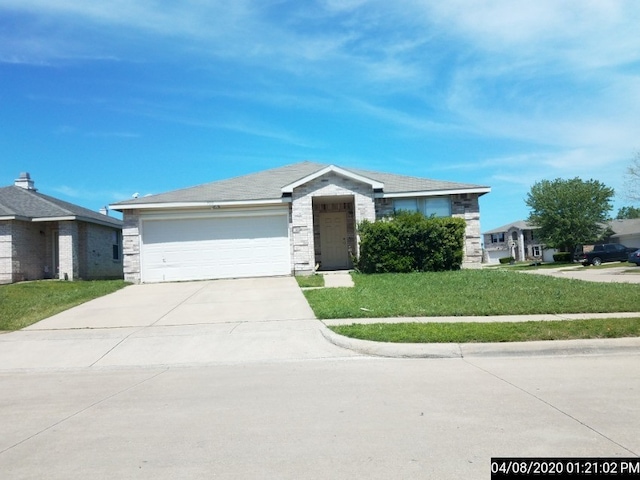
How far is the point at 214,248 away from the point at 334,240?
17.0ft

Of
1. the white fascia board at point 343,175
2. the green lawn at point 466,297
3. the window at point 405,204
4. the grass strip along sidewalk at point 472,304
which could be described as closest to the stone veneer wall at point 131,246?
the white fascia board at point 343,175

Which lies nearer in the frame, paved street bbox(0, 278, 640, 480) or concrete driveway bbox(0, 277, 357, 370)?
paved street bbox(0, 278, 640, 480)

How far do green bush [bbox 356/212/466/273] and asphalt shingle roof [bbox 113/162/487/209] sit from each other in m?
2.67

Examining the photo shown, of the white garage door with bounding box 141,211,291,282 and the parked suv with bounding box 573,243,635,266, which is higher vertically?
the white garage door with bounding box 141,211,291,282

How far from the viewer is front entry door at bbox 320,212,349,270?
72.6ft

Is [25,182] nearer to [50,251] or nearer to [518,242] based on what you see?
[50,251]

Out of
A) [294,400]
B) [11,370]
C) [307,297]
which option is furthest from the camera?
[307,297]

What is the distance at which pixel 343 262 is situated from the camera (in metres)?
22.2

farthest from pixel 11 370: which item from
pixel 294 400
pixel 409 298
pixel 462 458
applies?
pixel 409 298

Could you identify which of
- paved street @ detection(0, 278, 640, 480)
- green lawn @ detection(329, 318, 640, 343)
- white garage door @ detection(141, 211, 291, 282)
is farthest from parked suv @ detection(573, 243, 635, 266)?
paved street @ detection(0, 278, 640, 480)

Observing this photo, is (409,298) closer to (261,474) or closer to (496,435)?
(496,435)

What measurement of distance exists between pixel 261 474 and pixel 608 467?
2522mm

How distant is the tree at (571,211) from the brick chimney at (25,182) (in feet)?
124

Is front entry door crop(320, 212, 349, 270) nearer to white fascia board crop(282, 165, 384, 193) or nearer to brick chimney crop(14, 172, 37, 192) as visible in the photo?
white fascia board crop(282, 165, 384, 193)
